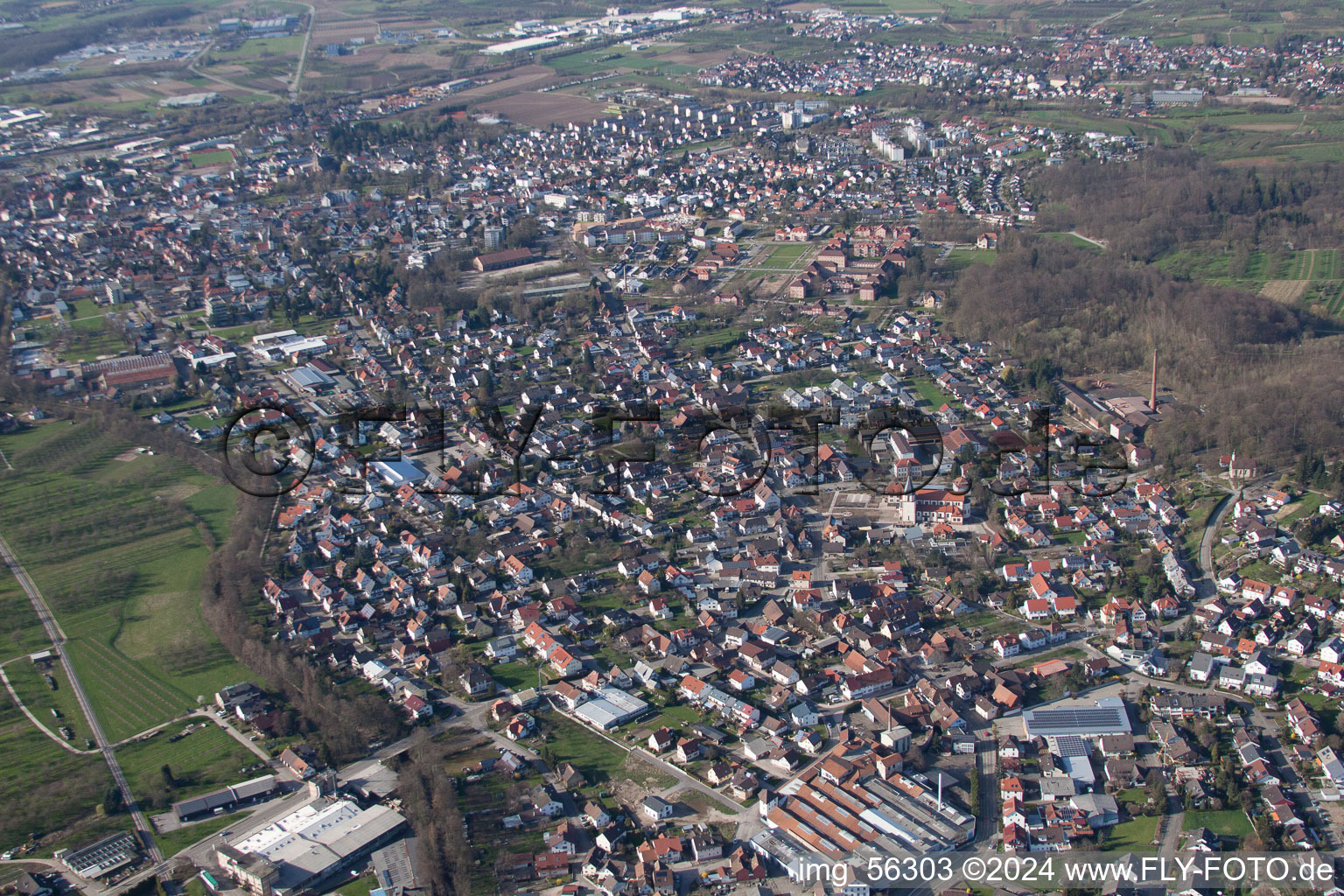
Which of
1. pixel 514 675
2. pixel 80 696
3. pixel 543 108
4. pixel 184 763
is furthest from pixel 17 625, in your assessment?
pixel 543 108

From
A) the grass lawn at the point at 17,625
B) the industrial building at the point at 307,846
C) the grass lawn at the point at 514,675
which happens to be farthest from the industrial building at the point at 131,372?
the industrial building at the point at 307,846

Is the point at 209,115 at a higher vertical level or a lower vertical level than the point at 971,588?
higher

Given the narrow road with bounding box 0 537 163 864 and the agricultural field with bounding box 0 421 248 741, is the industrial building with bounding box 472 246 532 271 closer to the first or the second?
the agricultural field with bounding box 0 421 248 741

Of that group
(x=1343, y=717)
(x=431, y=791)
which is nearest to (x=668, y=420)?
(x=431, y=791)

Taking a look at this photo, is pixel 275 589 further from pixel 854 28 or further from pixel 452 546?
pixel 854 28

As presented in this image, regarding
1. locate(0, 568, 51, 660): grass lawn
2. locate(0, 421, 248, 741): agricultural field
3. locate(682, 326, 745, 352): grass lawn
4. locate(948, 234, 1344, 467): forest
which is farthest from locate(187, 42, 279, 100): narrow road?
locate(0, 568, 51, 660): grass lawn

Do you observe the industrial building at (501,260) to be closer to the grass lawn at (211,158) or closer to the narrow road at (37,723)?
the grass lawn at (211,158)
